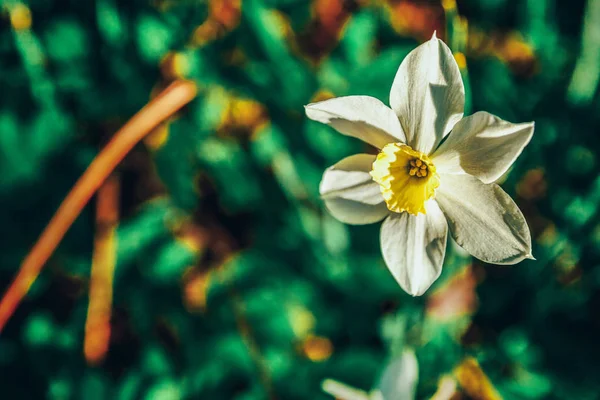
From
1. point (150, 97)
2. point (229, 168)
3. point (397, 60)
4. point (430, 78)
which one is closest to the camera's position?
point (430, 78)

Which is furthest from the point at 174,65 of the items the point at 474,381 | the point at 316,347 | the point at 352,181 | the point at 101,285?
the point at 474,381

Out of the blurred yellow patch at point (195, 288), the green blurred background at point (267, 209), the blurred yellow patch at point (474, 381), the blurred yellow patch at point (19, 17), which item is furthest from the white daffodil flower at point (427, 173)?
the blurred yellow patch at point (19, 17)

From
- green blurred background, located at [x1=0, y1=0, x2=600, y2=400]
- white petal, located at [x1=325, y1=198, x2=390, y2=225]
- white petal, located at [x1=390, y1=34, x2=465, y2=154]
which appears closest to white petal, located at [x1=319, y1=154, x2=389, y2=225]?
white petal, located at [x1=325, y1=198, x2=390, y2=225]

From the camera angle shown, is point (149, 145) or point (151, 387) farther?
point (149, 145)

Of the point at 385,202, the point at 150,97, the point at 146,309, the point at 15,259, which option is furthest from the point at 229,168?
the point at 15,259

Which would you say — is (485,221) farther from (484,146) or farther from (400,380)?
(400,380)

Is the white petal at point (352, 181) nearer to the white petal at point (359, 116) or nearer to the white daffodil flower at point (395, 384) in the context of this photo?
the white petal at point (359, 116)

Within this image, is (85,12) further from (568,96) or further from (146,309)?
(568,96)
